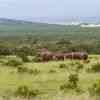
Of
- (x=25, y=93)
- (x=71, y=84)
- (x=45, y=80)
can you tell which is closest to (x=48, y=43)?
(x=45, y=80)

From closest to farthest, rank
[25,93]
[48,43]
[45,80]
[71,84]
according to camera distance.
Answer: [25,93], [71,84], [45,80], [48,43]

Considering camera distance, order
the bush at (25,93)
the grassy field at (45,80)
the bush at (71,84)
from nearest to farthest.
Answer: the bush at (25,93) < the grassy field at (45,80) < the bush at (71,84)

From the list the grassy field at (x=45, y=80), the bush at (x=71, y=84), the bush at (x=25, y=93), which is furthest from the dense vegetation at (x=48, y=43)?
the bush at (x=25, y=93)

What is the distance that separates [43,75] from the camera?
79.3ft

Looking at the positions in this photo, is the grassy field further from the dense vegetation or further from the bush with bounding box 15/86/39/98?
the dense vegetation

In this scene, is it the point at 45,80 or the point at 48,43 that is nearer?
the point at 45,80

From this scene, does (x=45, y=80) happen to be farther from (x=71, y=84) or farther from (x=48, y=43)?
(x=48, y=43)

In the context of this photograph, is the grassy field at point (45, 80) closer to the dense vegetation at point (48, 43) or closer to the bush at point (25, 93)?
the bush at point (25, 93)

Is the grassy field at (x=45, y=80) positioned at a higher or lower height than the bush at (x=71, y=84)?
lower

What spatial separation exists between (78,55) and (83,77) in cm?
1576

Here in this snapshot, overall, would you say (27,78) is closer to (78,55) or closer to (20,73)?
(20,73)

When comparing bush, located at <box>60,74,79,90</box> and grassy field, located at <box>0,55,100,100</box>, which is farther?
bush, located at <box>60,74,79,90</box>

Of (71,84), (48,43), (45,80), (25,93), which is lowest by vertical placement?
(48,43)

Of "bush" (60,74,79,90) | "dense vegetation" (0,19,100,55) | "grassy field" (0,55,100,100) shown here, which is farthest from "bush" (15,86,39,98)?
"dense vegetation" (0,19,100,55)
